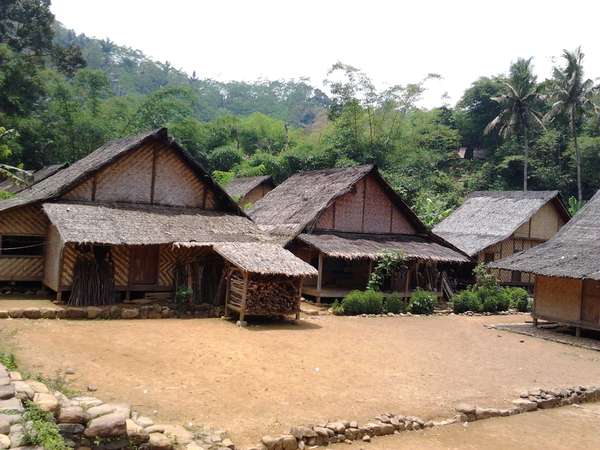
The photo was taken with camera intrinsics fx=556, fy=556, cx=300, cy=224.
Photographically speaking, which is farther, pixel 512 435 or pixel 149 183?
pixel 149 183

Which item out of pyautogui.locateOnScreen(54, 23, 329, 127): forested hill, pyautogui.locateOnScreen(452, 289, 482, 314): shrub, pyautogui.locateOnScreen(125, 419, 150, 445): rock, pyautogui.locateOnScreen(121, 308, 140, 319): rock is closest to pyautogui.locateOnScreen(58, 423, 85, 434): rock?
pyautogui.locateOnScreen(125, 419, 150, 445): rock

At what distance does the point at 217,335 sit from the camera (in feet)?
42.6

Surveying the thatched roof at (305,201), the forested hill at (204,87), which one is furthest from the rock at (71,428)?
the forested hill at (204,87)

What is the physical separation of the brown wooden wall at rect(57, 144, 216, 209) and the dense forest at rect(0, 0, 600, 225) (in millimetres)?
14913

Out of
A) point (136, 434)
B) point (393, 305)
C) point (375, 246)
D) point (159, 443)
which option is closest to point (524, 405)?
point (159, 443)

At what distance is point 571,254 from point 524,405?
8.86 metres

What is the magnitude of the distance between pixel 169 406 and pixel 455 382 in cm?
535

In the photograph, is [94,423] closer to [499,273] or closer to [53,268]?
[53,268]

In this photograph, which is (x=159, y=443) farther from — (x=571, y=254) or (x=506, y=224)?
(x=506, y=224)

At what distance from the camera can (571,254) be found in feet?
54.5

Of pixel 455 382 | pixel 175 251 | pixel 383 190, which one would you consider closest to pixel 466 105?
pixel 383 190

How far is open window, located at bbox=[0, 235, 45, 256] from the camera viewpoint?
52.2 feet

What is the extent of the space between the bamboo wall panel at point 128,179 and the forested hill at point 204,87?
48.9 m

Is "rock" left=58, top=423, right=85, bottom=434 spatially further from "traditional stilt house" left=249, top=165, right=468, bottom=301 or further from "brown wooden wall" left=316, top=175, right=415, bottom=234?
"brown wooden wall" left=316, top=175, right=415, bottom=234
